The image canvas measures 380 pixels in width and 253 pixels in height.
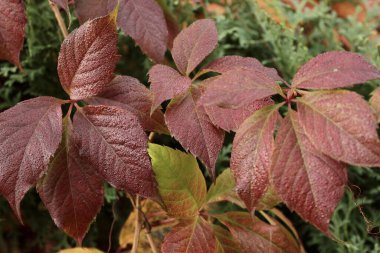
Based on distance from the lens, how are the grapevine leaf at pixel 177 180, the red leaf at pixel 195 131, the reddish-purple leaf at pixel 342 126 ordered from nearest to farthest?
1. the reddish-purple leaf at pixel 342 126
2. the red leaf at pixel 195 131
3. the grapevine leaf at pixel 177 180

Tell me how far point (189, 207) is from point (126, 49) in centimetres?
57

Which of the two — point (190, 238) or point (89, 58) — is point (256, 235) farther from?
point (89, 58)

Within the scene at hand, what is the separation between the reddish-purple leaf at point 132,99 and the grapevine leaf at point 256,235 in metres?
0.20

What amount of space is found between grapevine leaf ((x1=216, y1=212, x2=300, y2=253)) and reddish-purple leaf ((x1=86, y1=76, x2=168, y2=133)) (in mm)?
198

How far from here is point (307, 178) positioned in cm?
50

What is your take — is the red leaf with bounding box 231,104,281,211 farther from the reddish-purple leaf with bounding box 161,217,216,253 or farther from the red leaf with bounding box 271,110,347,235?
the reddish-purple leaf with bounding box 161,217,216,253

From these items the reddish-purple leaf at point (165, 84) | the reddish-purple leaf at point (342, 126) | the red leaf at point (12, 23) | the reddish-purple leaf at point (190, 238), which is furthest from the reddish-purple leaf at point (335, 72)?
the red leaf at point (12, 23)

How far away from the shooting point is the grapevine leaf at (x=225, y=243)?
715 millimetres

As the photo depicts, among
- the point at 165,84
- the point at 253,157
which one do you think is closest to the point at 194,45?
the point at 165,84

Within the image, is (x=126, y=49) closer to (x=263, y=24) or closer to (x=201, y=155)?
(x=263, y=24)

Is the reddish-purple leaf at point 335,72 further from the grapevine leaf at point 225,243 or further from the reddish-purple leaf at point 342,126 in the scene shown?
the grapevine leaf at point 225,243

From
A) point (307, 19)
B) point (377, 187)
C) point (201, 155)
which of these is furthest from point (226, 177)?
point (307, 19)

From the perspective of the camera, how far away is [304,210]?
50 centimetres

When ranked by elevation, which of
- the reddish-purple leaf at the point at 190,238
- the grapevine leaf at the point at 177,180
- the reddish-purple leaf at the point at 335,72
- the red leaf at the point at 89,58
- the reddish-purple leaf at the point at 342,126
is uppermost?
the red leaf at the point at 89,58
